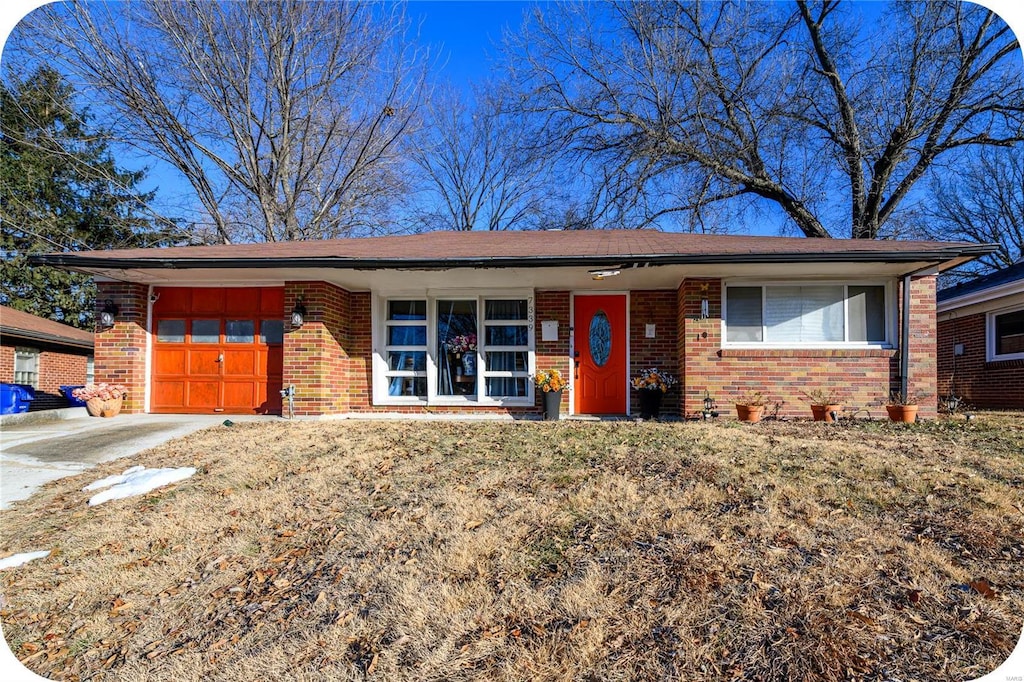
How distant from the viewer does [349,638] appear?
9.09ft

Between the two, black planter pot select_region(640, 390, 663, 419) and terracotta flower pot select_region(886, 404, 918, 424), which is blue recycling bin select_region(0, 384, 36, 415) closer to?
black planter pot select_region(640, 390, 663, 419)

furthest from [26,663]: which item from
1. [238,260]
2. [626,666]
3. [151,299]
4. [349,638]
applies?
[151,299]

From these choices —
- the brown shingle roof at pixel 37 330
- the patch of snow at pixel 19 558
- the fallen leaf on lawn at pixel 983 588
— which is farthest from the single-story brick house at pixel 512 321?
the brown shingle roof at pixel 37 330

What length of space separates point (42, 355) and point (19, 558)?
1391 centimetres

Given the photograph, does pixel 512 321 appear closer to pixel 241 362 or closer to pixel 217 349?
pixel 241 362

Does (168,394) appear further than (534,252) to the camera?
Yes

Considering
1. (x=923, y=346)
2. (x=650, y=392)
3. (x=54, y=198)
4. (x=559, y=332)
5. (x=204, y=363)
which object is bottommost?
(x=650, y=392)

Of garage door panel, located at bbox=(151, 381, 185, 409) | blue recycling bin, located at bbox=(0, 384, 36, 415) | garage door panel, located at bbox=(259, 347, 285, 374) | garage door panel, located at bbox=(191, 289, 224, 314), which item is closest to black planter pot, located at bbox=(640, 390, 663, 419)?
garage door panel, located at bbox=(259, 347, 285, 374)

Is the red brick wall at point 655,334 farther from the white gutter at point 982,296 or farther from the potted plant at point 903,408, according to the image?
the white gutter at point 982,296

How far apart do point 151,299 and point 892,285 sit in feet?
40.5

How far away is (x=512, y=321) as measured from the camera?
9.48 m

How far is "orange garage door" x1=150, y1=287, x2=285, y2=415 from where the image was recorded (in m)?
8.98

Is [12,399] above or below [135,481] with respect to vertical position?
above

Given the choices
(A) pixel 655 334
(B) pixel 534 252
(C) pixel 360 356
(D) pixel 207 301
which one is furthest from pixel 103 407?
(A) pixel 655 334
